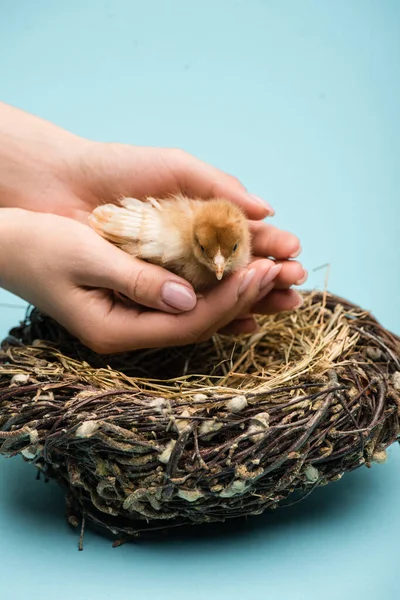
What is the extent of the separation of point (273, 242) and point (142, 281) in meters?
0.52

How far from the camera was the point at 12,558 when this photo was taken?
2150 mm

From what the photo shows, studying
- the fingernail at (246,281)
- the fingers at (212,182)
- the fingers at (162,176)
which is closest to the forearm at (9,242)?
the fingers at (162,176)

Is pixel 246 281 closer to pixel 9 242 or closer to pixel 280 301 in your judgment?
pixel 280 301

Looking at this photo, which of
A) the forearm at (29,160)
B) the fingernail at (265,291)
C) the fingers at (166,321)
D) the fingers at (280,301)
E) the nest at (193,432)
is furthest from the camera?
the forearm at (29,160)

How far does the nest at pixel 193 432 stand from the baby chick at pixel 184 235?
296 millimetres

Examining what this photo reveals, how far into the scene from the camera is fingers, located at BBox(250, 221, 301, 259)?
249 cm

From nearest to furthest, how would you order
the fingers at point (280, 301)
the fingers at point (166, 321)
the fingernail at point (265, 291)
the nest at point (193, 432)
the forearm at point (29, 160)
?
the nest at point (193, 432) → the fingers at point (166, 321) → the fingernail at point (265, 291) → the fingers at point (280, 301) → the forearm at point (29, 160)

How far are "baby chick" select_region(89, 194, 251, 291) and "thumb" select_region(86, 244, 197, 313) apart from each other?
50mm

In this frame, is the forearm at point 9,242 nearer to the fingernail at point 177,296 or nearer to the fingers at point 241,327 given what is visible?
the fingernail at point 177,296

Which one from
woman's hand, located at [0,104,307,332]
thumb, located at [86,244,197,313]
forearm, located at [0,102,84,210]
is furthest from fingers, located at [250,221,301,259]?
forearm, located at [0,102,84,210]

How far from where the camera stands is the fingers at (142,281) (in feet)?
7.09

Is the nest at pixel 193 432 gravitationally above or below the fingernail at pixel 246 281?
below

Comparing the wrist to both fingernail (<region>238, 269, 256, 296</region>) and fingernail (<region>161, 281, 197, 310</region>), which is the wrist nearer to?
fingernail (<region>161, 281, 197, 310</region>)

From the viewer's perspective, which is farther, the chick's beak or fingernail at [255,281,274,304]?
fingernail at [255,281,274,304]
